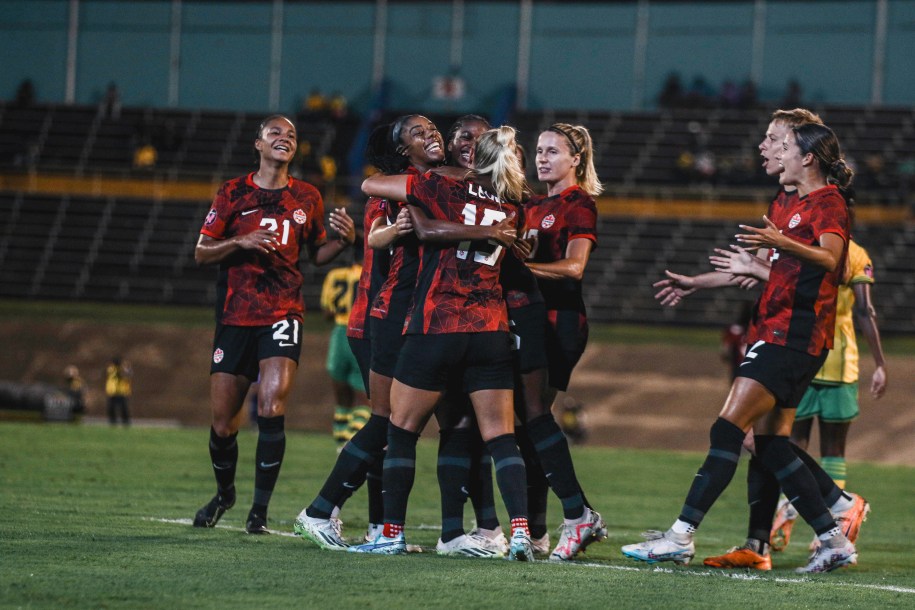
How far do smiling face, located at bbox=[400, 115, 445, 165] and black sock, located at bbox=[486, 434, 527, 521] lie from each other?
1.56m

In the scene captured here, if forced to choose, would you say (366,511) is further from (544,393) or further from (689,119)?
(689,119)

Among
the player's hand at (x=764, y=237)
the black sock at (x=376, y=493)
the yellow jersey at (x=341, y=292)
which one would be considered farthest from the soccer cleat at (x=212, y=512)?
the yellow jersey at (x=341, y=292)

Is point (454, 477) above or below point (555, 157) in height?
below

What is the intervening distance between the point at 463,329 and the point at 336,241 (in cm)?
188

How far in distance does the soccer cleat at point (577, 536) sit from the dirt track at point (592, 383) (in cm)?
1455

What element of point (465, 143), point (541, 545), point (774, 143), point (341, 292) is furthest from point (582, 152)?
point (341, 292)

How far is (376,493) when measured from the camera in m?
7.36

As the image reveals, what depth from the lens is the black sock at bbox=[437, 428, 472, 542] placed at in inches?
259

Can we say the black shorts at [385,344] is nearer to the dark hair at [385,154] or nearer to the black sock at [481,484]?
the black sock at [481,484]

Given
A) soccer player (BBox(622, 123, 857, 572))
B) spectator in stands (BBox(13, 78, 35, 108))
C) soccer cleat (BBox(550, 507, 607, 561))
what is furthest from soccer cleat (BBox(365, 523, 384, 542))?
spectator in stands (BBox(13, 78, 35, 108))

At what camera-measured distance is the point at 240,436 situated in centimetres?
1738

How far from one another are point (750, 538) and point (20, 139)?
3394 centimetres

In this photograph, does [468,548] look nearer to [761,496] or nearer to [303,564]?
[303,564]

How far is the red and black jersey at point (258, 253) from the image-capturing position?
777 cm
